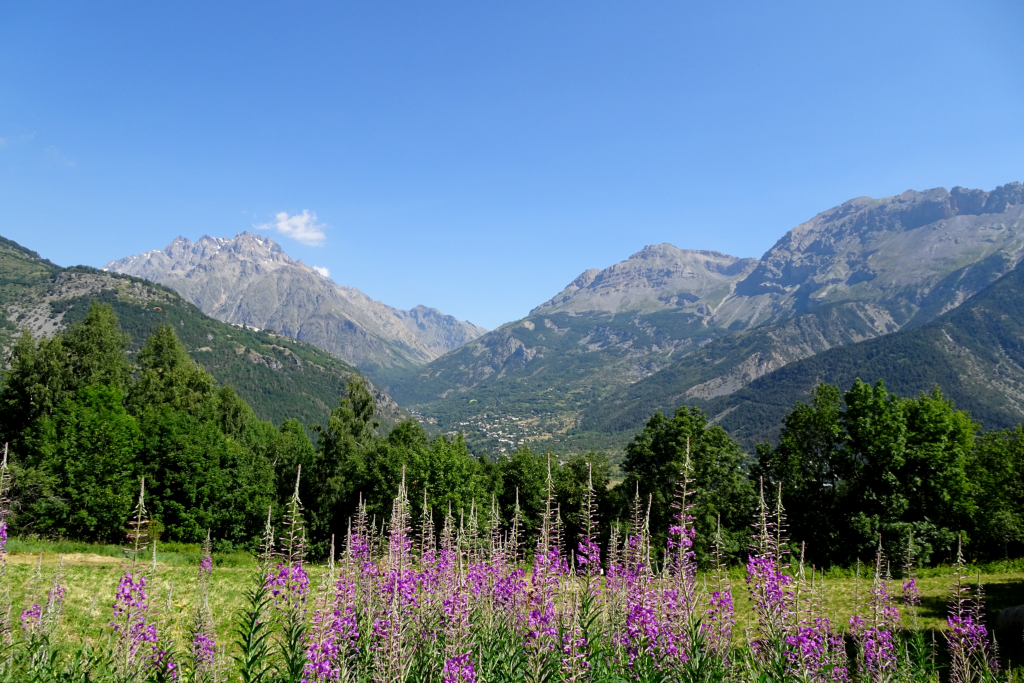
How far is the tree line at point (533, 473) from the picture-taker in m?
38.2

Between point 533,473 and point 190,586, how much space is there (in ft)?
98.4

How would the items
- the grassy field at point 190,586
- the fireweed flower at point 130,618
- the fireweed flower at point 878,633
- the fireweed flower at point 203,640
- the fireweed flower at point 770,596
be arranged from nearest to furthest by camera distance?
the fireweed flower at point 770,596
the fireweed flower at point 130,618
the fireweed flower at point 203,640
the fireweed flower at point 878,633
the grassy field at point 190,586

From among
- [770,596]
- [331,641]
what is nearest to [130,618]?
[331,641]

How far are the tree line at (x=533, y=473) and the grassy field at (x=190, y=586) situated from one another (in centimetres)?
449

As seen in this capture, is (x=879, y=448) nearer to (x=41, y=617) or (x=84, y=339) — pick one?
(x=41, y=617)

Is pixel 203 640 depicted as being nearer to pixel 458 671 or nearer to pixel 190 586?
pixel 458 671

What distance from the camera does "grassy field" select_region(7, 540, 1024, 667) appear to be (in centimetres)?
1653

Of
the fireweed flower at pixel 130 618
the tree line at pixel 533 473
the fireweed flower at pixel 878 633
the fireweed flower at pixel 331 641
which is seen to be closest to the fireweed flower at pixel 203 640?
the fireweed flower at pixel 130 618

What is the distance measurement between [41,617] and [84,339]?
53682 mm

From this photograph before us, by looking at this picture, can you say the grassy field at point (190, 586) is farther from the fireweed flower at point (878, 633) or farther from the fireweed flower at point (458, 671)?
the fireweed flower at point (458, 671)

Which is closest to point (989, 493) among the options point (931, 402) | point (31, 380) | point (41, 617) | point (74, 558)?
point (931, 402)

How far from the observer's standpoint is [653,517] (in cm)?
3925

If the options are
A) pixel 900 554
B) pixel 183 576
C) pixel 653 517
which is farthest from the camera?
pixel 653 517

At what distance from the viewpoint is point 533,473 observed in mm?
49031
